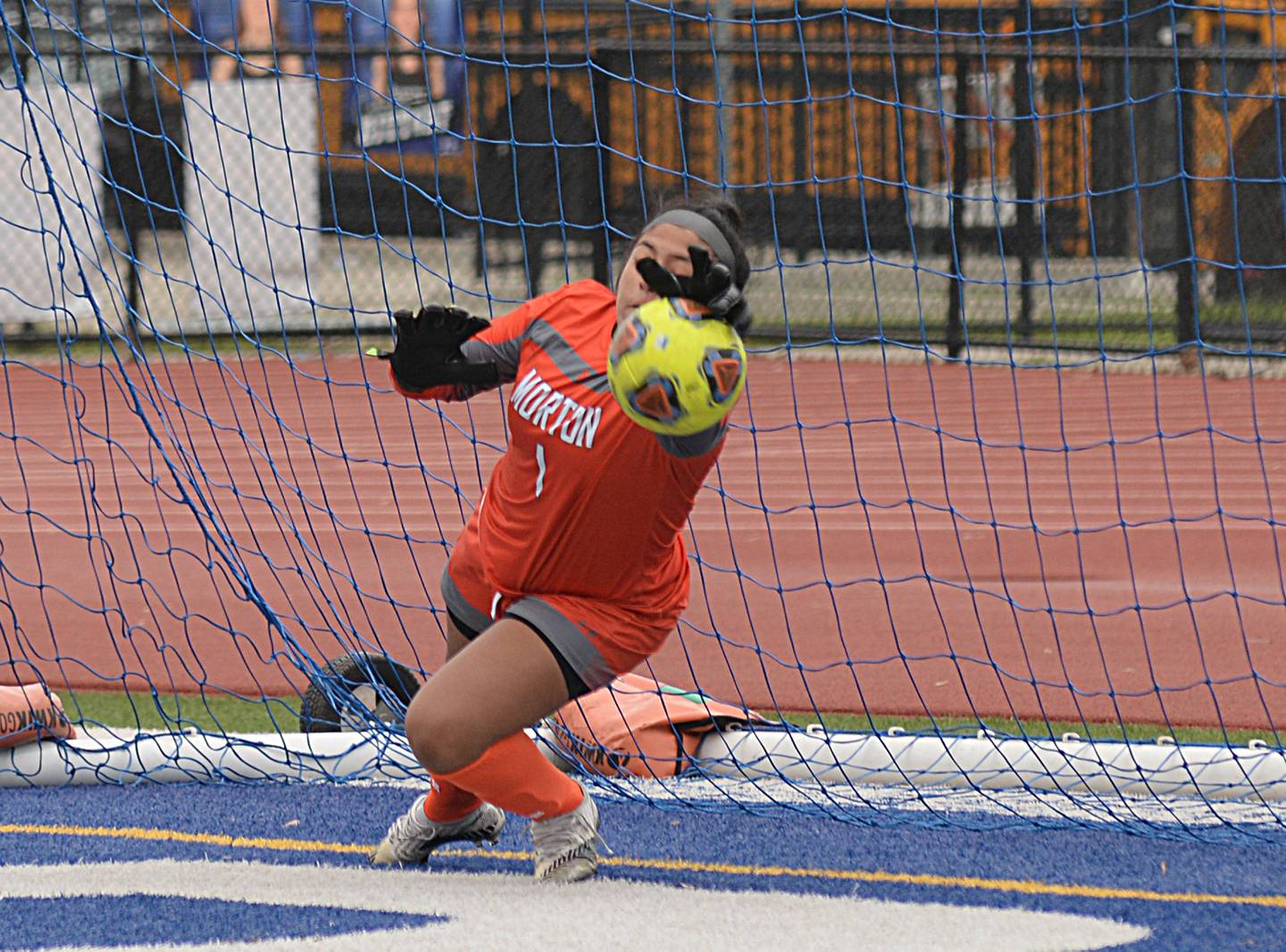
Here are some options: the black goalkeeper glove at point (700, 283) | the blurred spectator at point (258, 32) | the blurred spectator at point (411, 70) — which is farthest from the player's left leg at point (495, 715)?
the blurred spectator at point (258, 32)

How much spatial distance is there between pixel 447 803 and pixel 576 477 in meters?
0.71

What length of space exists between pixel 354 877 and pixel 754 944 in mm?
826

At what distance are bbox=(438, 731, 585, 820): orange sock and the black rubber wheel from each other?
959 millimetres

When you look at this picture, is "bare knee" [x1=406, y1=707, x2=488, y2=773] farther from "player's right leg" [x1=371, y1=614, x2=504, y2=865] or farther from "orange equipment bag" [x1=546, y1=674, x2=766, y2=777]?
"orange equipment bag" [x1=546, y1=674, x2=766, y2=777]

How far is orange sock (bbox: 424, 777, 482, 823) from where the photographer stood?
3225mm

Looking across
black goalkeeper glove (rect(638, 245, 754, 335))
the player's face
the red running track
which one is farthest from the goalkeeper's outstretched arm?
the red running track

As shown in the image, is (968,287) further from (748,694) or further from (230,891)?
(230,891)

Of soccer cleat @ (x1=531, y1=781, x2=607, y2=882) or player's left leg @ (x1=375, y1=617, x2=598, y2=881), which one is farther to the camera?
soccer cleat @ (x1=531, y1=781, x2=607, y2=882)

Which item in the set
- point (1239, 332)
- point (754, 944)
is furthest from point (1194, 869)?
point (1239, 332)

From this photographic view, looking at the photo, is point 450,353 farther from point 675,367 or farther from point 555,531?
point 675,367

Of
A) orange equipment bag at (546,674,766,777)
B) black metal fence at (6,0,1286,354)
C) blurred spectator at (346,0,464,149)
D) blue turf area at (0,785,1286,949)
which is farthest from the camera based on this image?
blurred spectator at (346,0,464,149)

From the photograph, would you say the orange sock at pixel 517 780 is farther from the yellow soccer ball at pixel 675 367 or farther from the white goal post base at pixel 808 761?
the white goal post base at pixel 808 761

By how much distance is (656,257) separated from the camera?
2967 millimetres

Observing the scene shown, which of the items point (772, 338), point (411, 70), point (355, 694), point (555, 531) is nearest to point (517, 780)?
point (555, 531)
